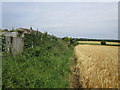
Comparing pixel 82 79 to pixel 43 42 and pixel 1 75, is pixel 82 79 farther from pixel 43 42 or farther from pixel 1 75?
pixel 43 42

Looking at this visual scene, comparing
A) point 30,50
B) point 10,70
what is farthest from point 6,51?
point 10,70

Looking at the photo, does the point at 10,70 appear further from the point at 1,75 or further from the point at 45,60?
the point at 45,60

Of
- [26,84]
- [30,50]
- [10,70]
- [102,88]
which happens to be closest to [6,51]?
[30,50]

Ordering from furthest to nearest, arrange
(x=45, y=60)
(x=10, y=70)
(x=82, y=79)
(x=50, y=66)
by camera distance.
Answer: (x=45, y=60), (x=50, y=66), (x=82, y=79), (x=10, y=70)

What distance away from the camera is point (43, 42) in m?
12.5

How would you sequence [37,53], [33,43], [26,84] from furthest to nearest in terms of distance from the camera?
[33,43] < [37,53] < [26,84]

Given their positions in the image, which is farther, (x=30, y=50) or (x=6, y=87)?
(x=30, y=50)

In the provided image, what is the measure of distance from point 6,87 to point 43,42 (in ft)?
25.2

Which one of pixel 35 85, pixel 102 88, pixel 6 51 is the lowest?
pixel 102 88

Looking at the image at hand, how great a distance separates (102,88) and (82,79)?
116 centimetres

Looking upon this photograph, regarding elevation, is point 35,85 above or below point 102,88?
above

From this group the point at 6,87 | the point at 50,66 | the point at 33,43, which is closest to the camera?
the point at 6,87

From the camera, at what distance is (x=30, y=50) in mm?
Answer: 9945

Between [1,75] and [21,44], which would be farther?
[21,44]
